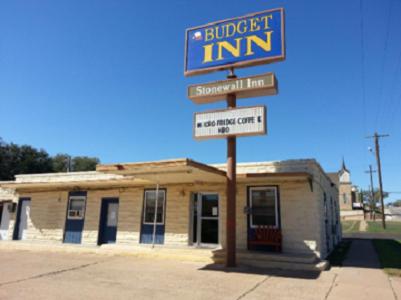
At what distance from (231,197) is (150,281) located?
141 inches

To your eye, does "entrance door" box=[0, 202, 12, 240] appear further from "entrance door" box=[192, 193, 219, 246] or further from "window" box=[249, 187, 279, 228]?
"window" box=[249, 187, 279, 228]

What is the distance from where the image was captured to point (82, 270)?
9570 millimetres

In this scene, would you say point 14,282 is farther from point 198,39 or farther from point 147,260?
point 198,39

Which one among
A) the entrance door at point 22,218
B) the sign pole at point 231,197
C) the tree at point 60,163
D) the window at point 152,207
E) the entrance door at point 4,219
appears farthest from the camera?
the tree at point 60,163

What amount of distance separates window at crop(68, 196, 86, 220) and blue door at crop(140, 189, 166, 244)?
3.67 meters

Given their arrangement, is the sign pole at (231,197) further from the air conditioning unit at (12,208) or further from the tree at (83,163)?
the tree at (83,163)

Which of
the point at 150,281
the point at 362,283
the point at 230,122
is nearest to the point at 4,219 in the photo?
the point at 150,281

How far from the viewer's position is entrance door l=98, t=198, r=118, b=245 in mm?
14900

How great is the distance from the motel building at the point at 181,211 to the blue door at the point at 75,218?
0.05 m

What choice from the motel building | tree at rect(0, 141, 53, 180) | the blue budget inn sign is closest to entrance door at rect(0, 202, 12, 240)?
the motel building

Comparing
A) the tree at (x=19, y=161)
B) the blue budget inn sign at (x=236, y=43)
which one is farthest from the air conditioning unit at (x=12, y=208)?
the tree at (x=19, y=161)

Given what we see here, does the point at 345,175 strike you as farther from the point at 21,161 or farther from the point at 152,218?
the point at 152,218

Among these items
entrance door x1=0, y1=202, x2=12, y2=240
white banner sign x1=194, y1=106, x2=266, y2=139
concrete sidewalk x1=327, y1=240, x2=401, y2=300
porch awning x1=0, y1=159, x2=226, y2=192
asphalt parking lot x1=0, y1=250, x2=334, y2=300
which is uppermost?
white banner sign x1=194, y1=106, x2=266, y2=139

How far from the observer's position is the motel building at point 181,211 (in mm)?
10867
